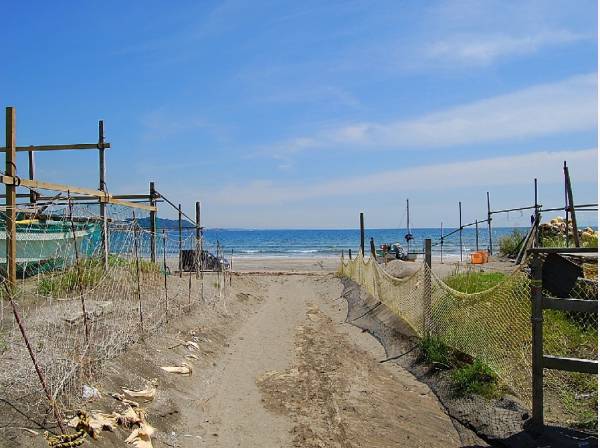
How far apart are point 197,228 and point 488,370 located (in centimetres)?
1378

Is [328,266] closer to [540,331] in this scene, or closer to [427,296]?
[427,296]

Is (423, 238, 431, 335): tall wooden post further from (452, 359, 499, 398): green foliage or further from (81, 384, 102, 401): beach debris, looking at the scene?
(81, 384, 102, 401): beach debris

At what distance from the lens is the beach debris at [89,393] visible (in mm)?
5652

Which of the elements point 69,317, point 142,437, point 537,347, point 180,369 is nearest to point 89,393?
point 142,437

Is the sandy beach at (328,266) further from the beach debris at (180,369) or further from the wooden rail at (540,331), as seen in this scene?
the wooden rail at (540,331)

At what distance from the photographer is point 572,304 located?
17.9 feet

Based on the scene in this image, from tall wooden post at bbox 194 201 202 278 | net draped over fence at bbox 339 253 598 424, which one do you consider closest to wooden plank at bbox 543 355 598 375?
net draped over fence at bbox 339 253 598 424

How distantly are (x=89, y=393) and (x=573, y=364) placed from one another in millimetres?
4905

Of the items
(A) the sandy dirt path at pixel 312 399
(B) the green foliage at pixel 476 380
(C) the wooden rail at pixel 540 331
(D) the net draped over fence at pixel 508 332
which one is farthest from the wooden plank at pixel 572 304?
(A) the sandy dirt path at pixel 312 399

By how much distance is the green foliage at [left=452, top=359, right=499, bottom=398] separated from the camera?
6.76m

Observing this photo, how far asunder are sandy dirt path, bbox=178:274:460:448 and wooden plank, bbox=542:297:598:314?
1.82 meters

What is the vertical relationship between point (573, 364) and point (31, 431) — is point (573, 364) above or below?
above

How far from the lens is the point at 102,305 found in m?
9.81

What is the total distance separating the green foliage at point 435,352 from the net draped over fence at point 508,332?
0.31ft
